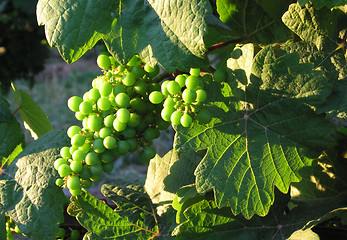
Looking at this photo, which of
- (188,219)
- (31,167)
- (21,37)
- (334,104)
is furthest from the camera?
(21,37)

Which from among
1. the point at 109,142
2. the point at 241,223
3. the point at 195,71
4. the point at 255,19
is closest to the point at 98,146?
the point at 109,142

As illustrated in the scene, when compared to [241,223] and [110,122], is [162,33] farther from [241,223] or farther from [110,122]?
[241,223]

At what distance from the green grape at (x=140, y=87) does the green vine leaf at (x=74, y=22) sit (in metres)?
0.13

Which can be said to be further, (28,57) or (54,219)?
(28,57)

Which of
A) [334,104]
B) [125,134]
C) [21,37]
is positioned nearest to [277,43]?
[334,104]

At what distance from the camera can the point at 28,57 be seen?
13.2 feet

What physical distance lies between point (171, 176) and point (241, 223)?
0.24 m

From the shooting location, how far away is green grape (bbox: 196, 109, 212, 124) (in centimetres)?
79

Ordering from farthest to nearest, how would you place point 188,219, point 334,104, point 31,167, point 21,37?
1. point 21,37
2. point 31,167
3. point 188,219
4. point 334,104

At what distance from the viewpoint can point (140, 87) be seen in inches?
33.0

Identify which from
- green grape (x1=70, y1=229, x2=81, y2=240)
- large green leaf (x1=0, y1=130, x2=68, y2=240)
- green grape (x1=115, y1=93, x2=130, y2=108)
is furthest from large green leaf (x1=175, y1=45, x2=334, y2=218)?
green grape (x1=70, y1=229, x2=81, y2=240)

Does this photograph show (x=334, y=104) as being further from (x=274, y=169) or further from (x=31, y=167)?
(x=31, y=167)

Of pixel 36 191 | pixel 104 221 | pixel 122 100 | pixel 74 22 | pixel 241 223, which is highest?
pixel 74 22

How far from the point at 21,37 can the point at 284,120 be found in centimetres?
358
